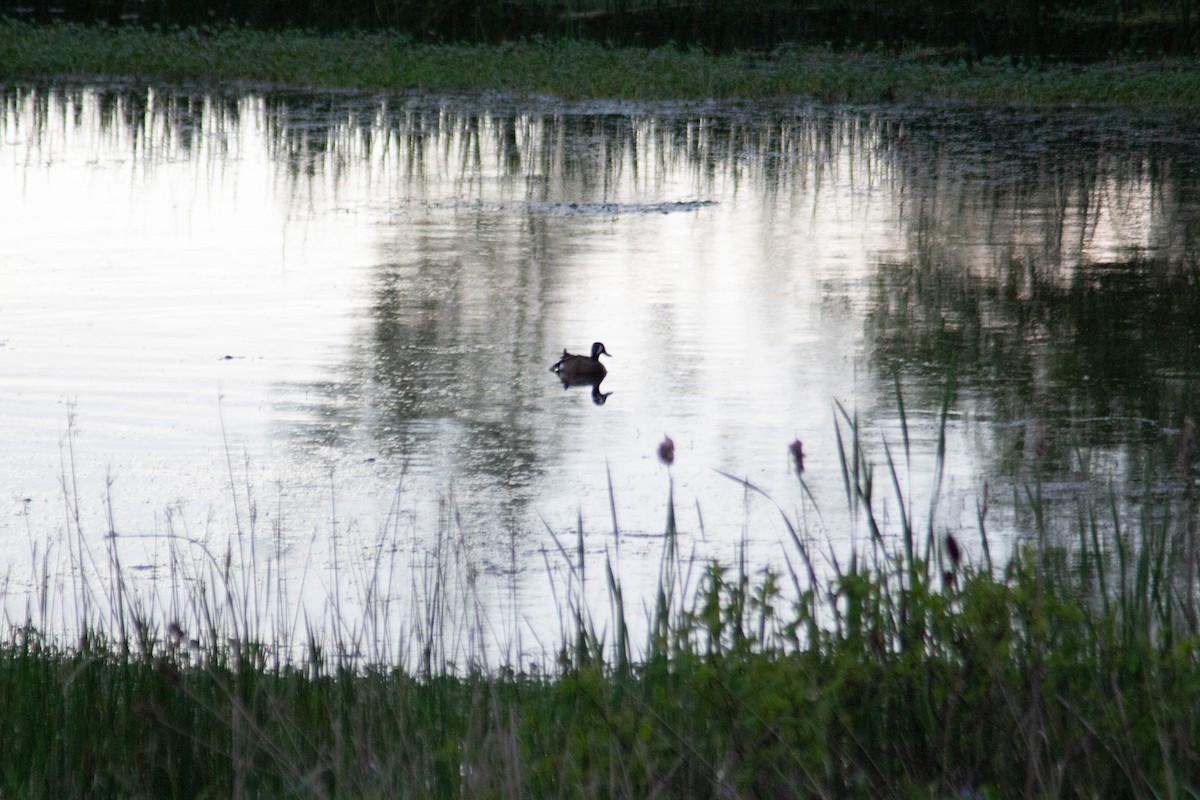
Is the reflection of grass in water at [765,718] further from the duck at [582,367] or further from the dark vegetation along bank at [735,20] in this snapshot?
the dark vegetation along bank at [735,20]

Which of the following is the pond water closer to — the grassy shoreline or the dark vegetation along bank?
the grassy shoreline

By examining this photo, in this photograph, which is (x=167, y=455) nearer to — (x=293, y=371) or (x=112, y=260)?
(x=293, y=371)

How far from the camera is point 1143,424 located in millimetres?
7152

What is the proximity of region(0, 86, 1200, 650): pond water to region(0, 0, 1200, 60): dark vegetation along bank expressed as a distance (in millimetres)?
10401

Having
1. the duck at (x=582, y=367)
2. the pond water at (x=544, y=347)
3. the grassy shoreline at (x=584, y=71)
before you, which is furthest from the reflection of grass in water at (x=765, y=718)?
the grassy shoreline at (x=584, y=71)

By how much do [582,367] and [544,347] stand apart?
1.05 m

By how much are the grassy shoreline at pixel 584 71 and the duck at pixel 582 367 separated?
14.1m

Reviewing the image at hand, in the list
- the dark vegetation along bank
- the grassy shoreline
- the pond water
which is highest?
the dark vegetation along bank

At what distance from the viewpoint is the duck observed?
793 centimetres

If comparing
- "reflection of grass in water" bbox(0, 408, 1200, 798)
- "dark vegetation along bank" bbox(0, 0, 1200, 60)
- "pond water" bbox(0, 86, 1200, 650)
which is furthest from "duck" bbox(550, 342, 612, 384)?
"dark vegetation along bank" bbox(0, 0, 1200, 60)

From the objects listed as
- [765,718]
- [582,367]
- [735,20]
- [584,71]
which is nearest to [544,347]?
[582,367]

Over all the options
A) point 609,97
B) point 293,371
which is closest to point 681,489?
point 293,371

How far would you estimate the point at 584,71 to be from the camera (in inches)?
899

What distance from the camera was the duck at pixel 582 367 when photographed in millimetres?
7930
